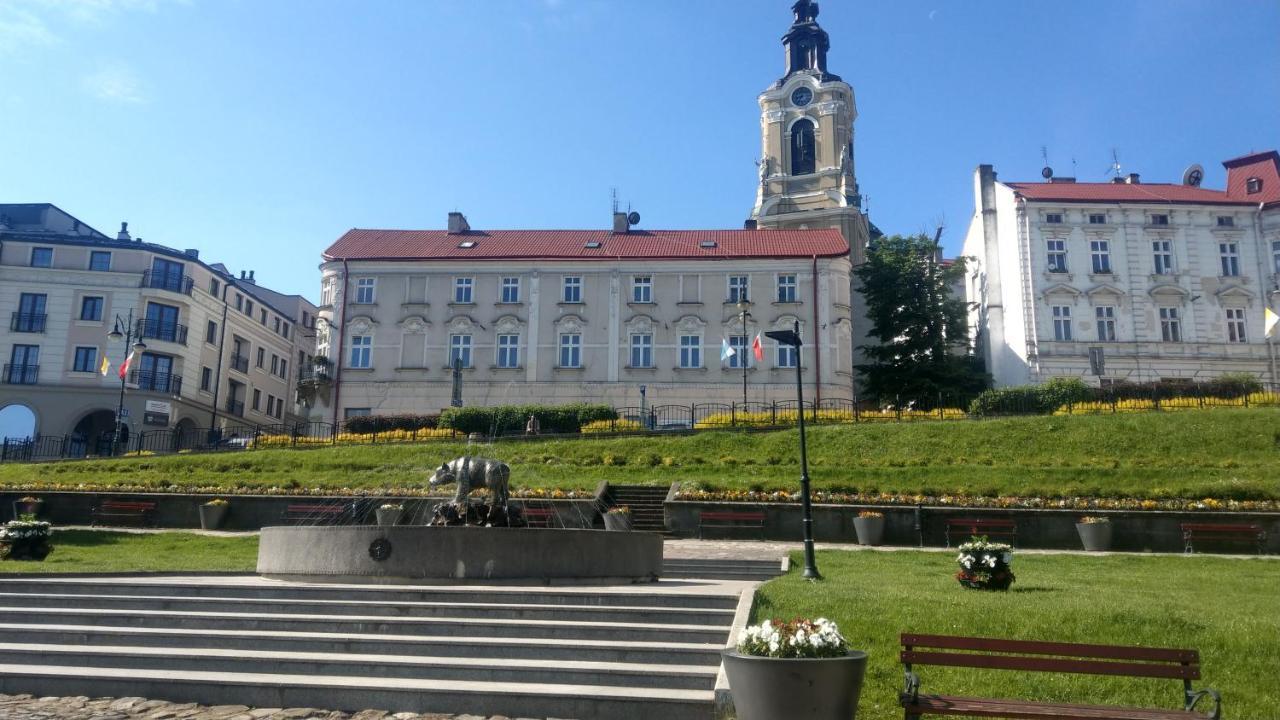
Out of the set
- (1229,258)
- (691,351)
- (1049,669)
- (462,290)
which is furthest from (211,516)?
(1229,258)

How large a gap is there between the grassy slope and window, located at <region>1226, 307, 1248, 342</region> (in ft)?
62.0

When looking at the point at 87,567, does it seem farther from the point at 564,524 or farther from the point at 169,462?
the point at 169,462

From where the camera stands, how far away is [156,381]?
172ft

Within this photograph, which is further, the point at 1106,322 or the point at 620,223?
the point at 620,223

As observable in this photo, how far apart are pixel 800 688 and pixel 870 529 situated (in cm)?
1737

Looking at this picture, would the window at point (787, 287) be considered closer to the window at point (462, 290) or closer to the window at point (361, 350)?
the window at point (462, 290)

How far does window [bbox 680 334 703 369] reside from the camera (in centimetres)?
4925

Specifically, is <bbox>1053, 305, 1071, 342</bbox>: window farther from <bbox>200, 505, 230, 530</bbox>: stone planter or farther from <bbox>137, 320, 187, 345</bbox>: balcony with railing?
<bbox>137, 320, 187, 345</bbox>: balcony with railing

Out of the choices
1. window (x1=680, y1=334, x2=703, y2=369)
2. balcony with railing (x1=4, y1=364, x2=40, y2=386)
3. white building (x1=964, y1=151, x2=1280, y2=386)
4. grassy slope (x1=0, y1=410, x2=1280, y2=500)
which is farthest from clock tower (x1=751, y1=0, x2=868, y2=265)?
balcony with railing (x1=4, y1=364, x2=40, y2=386)

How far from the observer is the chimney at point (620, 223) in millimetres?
56938

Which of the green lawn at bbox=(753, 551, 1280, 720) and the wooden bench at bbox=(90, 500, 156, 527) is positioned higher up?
the wooden bench at bbox=(90, 500, 156, 527)

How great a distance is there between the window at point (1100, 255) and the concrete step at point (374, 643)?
46.3 m

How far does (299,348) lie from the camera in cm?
7306

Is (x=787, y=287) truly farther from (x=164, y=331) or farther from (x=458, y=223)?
(x=164, y=331)
